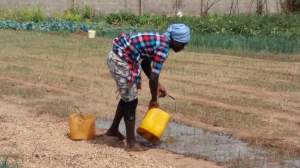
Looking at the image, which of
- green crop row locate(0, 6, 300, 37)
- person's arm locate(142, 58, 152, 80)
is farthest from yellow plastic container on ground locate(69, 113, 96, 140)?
green crop row locate(0, 6, 300, 37)

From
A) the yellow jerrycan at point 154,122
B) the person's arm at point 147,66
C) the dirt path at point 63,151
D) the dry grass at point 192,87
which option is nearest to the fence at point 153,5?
the dry grass at point 192,87

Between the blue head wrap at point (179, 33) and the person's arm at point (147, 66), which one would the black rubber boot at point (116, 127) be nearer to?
the person's arm at point (147, 66)

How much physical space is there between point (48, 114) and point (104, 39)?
37.8 feet

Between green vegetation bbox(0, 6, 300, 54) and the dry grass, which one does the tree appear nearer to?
green vegetation bbox(0, 6, 300, 54)

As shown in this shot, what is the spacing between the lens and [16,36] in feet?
65.4

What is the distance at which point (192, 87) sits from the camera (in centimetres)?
1133

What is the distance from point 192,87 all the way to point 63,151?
15.9 feet

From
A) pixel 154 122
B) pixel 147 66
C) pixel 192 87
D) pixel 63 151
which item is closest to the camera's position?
pixel 63 151

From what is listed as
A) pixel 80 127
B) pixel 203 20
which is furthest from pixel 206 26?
pixel 80 127

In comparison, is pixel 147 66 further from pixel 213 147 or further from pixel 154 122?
pixel 213 147

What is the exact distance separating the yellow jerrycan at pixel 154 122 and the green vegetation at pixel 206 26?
10.1 metres

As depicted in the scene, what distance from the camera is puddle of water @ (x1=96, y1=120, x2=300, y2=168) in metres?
6.77

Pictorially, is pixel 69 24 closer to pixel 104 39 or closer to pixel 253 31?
pixel 104 39

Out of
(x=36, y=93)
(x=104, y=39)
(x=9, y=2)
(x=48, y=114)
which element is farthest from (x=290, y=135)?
(x=9, y=2)
